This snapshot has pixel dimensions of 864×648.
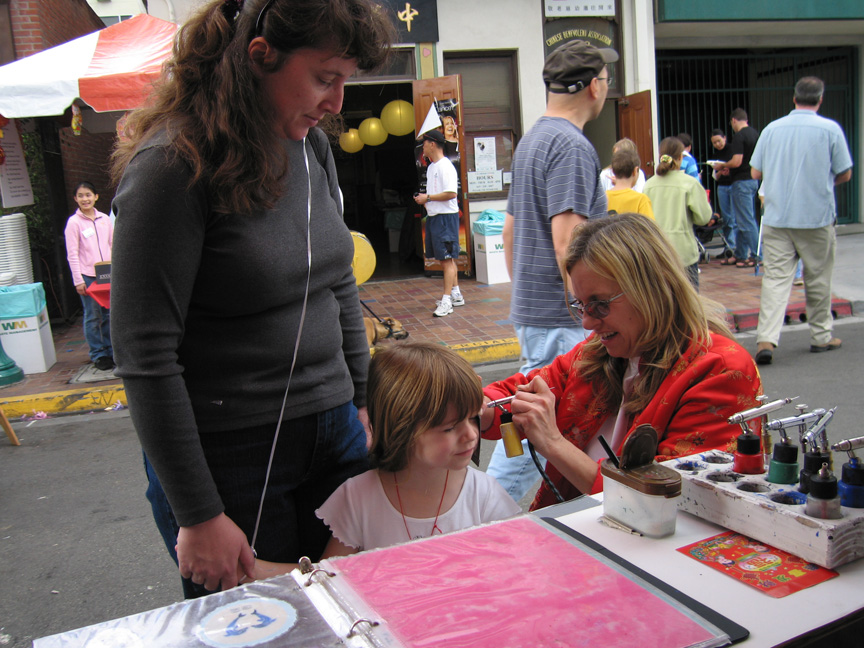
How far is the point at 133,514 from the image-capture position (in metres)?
3.78

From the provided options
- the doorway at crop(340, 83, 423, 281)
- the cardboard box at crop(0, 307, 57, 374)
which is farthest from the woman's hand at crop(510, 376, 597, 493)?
the doorway at crop(340, 83, 423, 281)

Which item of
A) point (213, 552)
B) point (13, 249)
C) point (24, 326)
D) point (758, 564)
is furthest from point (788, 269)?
point (13, 249)

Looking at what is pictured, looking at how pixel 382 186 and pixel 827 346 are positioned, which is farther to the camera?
pixel 382 186

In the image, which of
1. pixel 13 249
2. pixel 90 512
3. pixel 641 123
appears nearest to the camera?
pixel 90 512

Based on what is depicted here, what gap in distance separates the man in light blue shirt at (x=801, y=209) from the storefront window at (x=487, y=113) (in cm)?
504

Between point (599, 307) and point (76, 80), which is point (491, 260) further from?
point (599, 307)

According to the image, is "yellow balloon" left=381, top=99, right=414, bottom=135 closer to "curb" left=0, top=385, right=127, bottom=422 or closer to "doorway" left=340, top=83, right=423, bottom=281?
"doorway" left=340, top=83, right=423, bottom=281

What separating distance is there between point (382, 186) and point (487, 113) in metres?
6.79

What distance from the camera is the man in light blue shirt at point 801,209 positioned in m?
5.60

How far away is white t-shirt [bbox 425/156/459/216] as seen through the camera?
834 cm

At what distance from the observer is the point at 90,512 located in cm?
383

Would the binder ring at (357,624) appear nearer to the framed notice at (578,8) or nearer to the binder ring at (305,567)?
the binder ring at (305,567)

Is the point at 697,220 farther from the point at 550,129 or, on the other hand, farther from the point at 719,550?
the point at 719,550

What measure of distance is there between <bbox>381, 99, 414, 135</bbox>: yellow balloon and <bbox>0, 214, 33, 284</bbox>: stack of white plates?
5207mm
